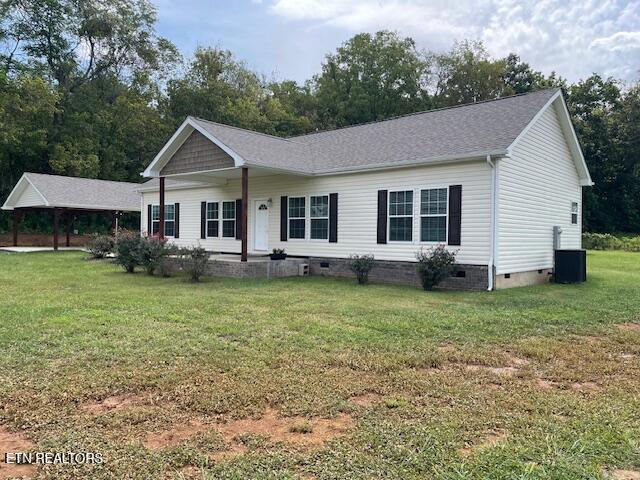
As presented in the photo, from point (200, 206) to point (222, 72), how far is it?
28.5 metres

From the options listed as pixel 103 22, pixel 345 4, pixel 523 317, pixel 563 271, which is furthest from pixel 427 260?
pixel 103 22

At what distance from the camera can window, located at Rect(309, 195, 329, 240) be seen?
14.8m

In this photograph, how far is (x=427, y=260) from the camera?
11547 mm

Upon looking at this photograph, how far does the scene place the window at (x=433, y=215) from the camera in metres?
12.2

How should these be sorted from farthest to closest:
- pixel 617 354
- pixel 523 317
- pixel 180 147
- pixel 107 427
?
pixel 180 147 < pixel 523 317 < pixel 617 354 < pixel 107 427

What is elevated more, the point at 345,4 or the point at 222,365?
the point at 345,4

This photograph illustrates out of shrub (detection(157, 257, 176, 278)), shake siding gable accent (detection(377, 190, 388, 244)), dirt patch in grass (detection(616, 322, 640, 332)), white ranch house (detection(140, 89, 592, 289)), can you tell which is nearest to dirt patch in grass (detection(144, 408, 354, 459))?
dirt patch in grass (detection(616, 322, 640, 332))

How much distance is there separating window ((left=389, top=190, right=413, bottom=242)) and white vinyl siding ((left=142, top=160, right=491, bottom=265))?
0.15 metres

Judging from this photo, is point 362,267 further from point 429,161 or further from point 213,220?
point 213,220

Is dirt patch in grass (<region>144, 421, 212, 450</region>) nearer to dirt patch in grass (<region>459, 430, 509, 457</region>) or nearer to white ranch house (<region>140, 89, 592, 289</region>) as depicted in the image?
dirt patch in grass (<region>459, 430, 509, 457</region>)

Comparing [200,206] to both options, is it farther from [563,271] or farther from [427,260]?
[563,271]

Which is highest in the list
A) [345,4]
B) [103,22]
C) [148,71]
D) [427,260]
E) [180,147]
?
[103,22]

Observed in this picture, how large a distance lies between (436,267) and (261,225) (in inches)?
286

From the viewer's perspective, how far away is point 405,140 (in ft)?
47.2
